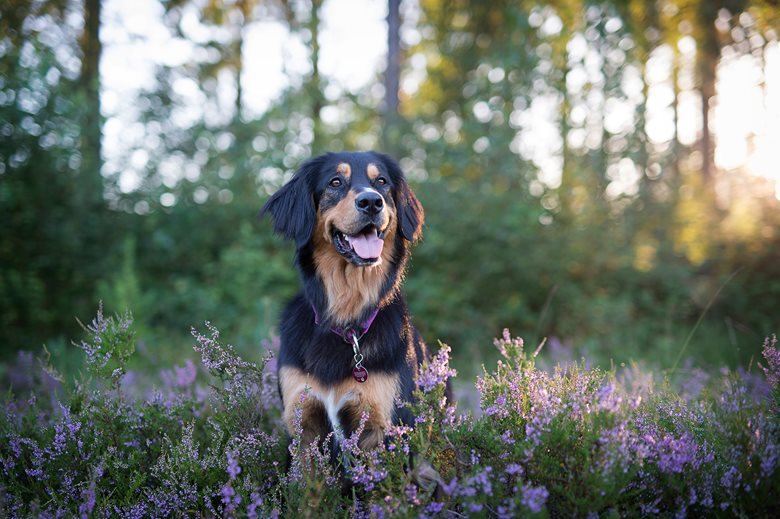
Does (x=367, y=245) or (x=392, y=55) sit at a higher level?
(x=392, y=55)

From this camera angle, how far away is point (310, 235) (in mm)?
3576

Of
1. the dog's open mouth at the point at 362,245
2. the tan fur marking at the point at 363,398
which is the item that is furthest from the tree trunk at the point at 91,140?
the tan fur marking at the point at 363,398

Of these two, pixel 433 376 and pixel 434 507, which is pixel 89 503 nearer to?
pixel 434 507

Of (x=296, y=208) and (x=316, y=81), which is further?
(x=316, y=81)

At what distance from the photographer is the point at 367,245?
3424 millimetres

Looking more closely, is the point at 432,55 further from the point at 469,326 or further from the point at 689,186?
the point at 469,326

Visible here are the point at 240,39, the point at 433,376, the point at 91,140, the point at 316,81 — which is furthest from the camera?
the point at 240,39

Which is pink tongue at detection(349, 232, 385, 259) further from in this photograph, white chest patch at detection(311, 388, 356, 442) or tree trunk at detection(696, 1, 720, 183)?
tree trunk at detection(696, 1, 720, 183)

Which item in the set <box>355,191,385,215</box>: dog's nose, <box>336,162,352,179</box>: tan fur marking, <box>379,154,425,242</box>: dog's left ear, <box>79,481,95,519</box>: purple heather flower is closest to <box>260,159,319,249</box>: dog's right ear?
<box>336,162,352,179</box>: tan fur marking

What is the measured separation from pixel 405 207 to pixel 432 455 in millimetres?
1882

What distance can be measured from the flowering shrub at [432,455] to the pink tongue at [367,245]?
3.01 ft

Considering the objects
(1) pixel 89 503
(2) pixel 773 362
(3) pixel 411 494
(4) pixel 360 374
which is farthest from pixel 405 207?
(1) pixel 89 503

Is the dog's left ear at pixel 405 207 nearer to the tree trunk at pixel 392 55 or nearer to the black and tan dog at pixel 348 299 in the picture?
the black and tan dog at pixel 348 299

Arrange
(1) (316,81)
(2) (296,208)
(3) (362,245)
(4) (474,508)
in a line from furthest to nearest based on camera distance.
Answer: (1) (316,81)
(2) (296,208)
(3) (362,245)
(4) (474,508)
